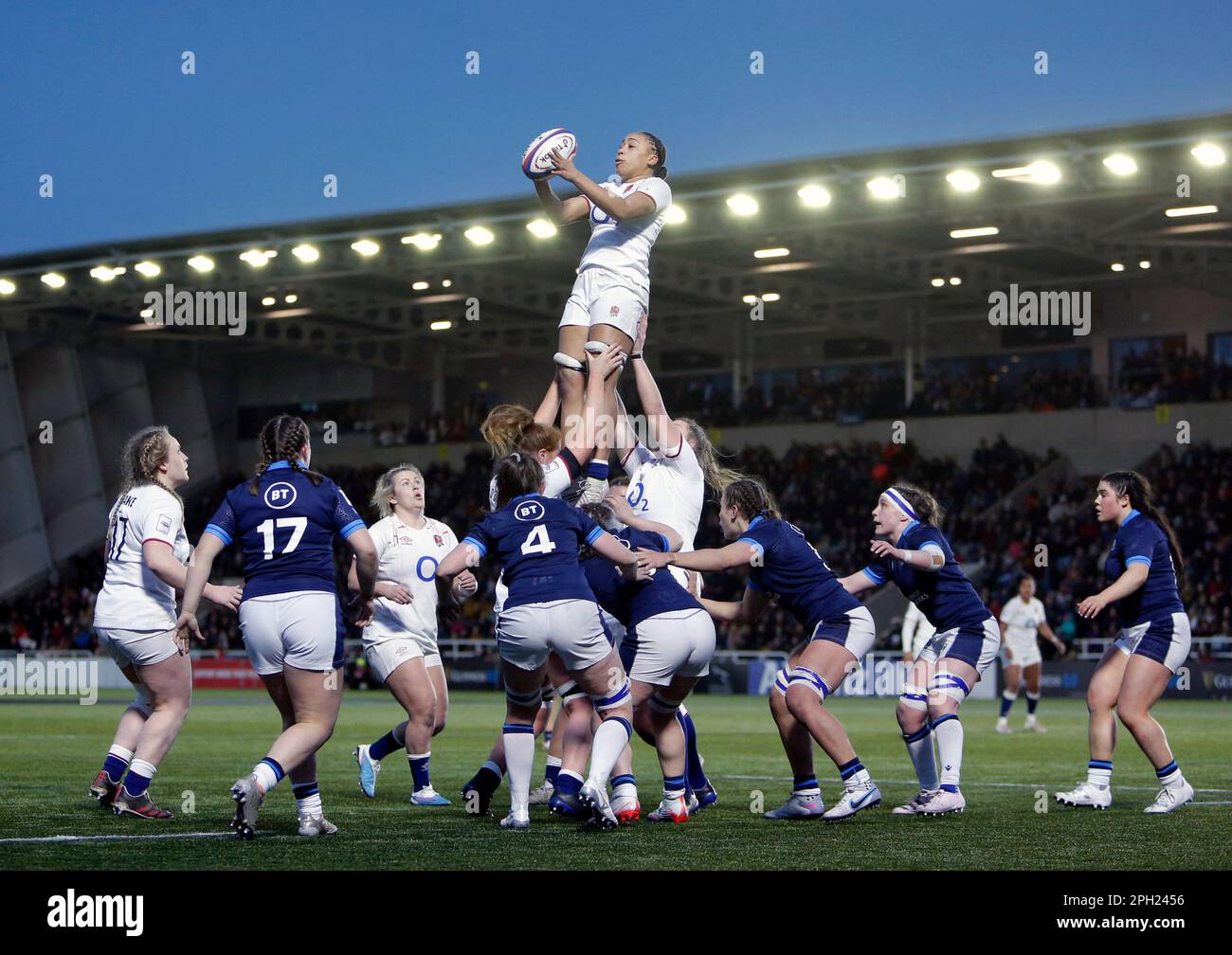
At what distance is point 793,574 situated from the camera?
9305 millimetres

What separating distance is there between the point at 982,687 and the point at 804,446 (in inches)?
498

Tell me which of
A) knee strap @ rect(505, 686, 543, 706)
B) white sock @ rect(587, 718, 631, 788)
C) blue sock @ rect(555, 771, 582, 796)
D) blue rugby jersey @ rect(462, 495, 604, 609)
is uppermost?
blue rugby jersey @ rect(462, 495, 604, 609)

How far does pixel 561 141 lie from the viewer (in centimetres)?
843

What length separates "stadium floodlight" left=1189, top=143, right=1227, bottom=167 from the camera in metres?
27.1

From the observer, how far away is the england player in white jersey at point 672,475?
9.55 m

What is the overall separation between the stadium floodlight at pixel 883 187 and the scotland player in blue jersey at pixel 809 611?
21180mm

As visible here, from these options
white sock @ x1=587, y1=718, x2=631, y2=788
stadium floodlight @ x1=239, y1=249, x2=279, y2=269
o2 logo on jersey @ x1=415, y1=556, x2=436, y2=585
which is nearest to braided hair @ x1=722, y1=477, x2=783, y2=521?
white sock @ x1=587, y1=718, x2=631, y2=788

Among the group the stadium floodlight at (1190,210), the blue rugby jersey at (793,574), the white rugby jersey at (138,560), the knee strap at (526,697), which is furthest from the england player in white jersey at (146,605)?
the stadium floodlight at (1190,210)

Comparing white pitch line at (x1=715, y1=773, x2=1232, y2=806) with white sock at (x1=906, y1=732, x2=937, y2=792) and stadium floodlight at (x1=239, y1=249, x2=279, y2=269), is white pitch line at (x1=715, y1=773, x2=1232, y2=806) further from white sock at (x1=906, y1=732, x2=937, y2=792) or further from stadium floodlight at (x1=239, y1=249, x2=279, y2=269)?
stadium floodlight at (x1=239, y1=249, x2=279, y2=269)

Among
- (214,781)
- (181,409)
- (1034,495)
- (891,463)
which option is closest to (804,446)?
(891,463)

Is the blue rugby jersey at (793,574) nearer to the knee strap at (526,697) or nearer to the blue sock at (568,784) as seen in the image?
the knee strap at (526,697)

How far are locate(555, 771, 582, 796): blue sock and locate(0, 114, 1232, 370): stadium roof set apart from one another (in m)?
21.2

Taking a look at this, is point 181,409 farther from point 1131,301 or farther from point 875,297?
point 1131,301

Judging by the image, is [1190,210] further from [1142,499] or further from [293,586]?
[293,586]
